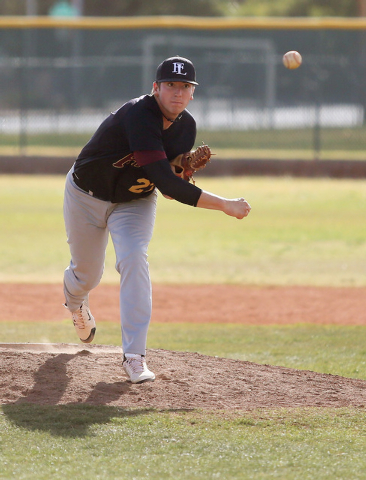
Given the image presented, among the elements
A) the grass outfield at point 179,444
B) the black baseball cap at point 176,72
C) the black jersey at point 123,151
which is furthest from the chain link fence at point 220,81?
the grass outfield at point 179,444

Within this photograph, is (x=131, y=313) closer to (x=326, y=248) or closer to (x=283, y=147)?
(x=326, y=248)

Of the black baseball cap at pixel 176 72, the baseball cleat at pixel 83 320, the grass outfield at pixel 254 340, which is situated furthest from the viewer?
the grass outfield at pixel 254 340

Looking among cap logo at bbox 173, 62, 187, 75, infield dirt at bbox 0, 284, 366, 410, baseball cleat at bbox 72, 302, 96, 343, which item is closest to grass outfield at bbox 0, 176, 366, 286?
baseball cleat at bbox 72, 302, 96, 343

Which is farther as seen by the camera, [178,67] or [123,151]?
[123,151]

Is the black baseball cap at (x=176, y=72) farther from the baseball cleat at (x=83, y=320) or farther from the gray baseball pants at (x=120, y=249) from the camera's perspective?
the baseball cleat at (x=83, y=320)

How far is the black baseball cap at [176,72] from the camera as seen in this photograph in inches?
159

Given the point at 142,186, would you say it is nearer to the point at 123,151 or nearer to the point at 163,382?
the point at 123,151

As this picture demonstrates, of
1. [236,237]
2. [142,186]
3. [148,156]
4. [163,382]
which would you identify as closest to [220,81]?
[236,237]

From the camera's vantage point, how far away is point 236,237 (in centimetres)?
1107

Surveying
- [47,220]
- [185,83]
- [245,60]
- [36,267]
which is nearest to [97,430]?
[185,83]

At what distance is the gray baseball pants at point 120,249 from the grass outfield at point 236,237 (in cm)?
356

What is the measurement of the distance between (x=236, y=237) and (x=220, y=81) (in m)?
6.88

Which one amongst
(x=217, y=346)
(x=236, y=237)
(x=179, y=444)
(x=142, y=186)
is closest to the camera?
(x=179, y=444)

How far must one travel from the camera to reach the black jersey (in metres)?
4.10
